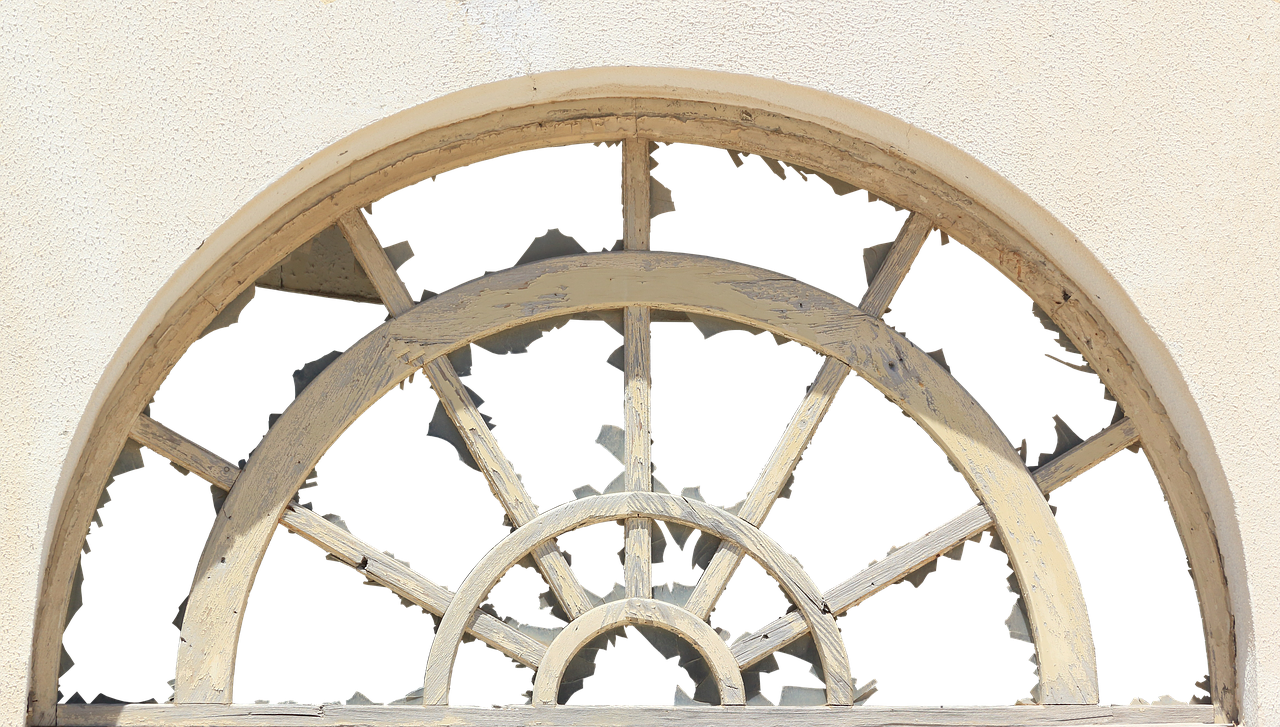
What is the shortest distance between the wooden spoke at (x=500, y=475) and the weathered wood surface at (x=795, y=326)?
0.21 ft

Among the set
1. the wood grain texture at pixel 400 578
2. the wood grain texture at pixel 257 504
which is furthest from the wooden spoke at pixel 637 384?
the wood grain texture at pixel 257 504

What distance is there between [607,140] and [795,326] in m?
0.53

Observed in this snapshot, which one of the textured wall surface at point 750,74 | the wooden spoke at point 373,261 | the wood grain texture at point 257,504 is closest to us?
the textured wall surface at point 750,74

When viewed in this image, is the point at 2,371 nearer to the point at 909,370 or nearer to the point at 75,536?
the point at 75,536

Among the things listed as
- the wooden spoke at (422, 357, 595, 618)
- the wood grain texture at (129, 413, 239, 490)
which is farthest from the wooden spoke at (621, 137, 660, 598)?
the wood grain texture at (129, 413, 239, 490)

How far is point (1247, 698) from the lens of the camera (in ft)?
6.16

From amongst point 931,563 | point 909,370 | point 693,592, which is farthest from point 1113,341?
point 693,592

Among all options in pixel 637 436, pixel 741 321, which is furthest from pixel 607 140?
pixel 637 436

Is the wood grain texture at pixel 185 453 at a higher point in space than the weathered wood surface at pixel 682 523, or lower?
higher

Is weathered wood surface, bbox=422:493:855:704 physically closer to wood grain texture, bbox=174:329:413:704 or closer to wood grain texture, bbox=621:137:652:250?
wood grain texture, bbox=174:329:413:704

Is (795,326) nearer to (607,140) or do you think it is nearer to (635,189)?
(635,189)

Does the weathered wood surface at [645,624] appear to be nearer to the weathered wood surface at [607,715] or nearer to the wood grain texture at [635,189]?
the weathered wood surface at [607,715]

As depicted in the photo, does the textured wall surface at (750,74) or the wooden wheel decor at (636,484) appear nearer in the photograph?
the textured wall surface at (750,74)

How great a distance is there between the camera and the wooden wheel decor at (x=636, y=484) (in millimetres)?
1938
